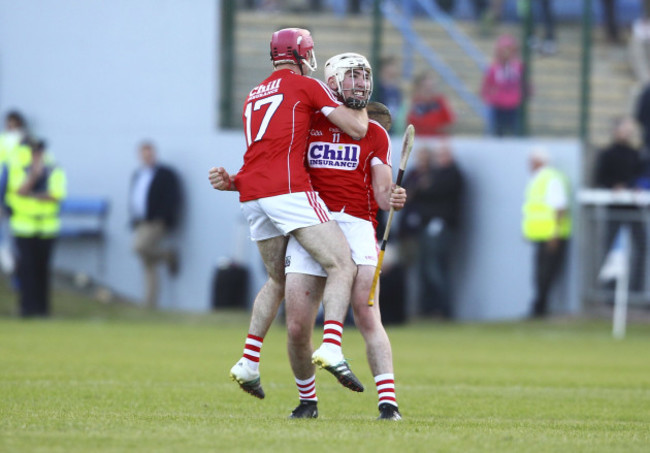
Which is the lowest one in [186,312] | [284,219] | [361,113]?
[186,312]

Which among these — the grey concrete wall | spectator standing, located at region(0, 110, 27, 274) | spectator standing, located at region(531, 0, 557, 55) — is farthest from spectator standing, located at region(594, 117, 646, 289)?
spectator standing, located at region(0, 110, 27, 274)

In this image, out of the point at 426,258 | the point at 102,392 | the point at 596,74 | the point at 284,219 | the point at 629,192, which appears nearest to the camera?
the point at 284,219

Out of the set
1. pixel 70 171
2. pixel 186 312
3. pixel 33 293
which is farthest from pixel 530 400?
pixel 70 171

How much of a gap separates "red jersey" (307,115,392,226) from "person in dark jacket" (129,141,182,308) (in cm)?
1373

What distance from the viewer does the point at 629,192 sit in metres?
18.8

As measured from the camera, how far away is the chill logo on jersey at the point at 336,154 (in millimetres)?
8164

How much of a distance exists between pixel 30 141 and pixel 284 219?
A: 11.9m

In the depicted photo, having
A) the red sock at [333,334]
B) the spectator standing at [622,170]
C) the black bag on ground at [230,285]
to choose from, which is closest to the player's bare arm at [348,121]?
the red sock at [333,334]

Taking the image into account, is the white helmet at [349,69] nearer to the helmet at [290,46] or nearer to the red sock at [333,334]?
the helmet at [290,46]

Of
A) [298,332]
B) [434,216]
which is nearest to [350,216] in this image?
[298,332]

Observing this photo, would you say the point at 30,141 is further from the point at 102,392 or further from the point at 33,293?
the point at 102,392

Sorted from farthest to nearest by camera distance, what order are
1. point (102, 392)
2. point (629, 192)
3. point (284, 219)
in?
point (629, 192) < point (102, 392) < point (284, 219)

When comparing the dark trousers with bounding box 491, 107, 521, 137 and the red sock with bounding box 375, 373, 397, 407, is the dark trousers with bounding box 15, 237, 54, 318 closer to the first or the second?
the dark trousers with bounding box 491, 107, 521, 137

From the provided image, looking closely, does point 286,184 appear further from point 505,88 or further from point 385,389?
point 505,88
